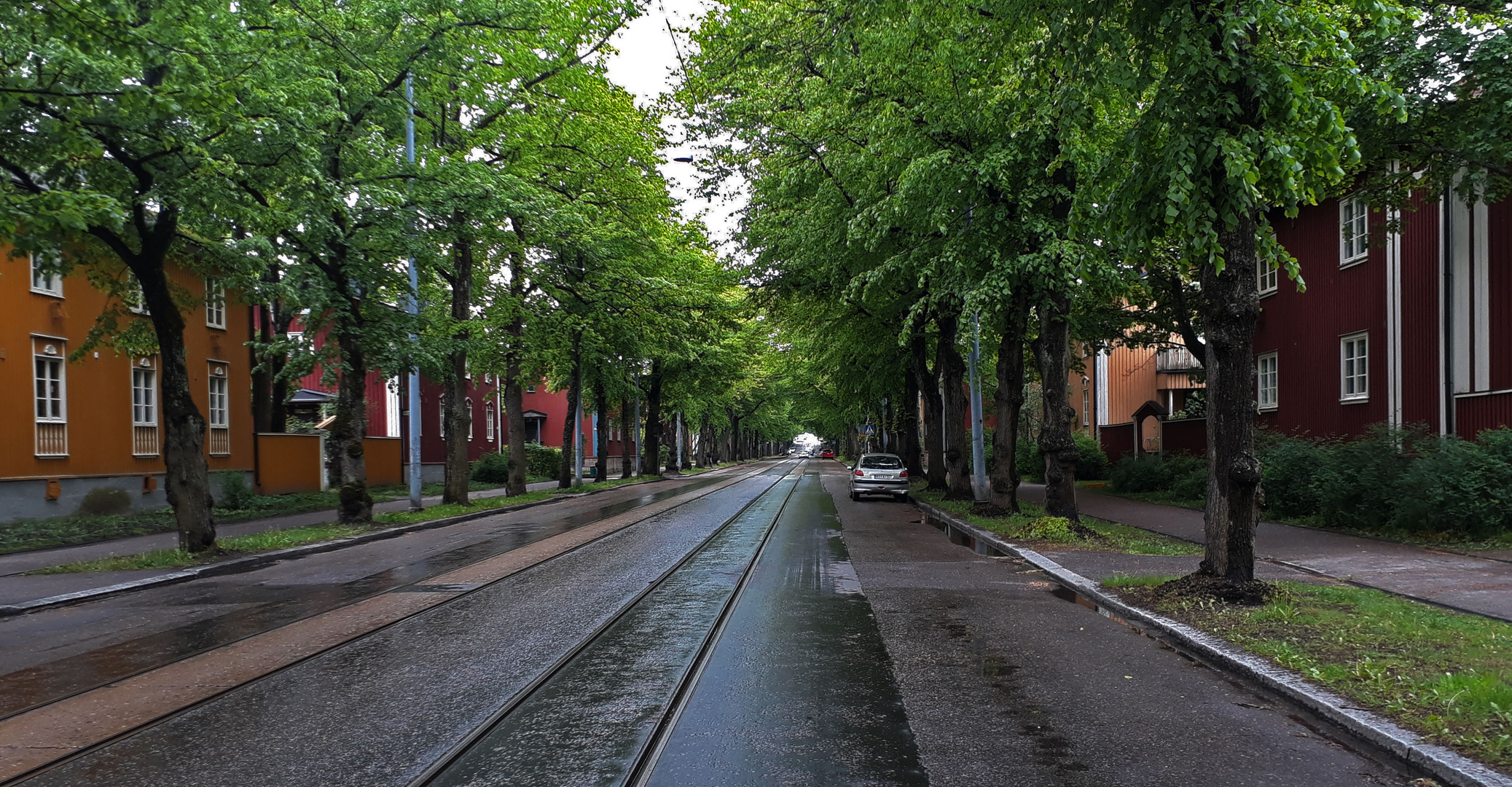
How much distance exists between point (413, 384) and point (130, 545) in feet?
23.0

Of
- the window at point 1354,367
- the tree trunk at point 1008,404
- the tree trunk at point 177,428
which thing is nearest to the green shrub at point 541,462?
the tree trunk at point 1008,404

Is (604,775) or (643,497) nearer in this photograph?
(604,775)

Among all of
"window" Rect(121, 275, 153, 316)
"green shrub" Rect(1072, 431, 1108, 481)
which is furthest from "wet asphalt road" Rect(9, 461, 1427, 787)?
"green shrub" Rect(1072, 431, 1108, 481)

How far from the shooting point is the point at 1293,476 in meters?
16.8

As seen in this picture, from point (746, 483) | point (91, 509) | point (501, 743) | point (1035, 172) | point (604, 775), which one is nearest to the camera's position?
point (604, 775)

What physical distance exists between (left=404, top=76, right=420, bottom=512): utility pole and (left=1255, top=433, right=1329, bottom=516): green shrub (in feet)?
54.0

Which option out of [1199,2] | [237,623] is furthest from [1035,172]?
[237,623]

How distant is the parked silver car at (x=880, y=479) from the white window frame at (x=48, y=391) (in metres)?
19.9

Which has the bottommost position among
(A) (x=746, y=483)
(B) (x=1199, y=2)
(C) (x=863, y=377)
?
(A) (x=746, y=483)

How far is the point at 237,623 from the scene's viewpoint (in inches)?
340

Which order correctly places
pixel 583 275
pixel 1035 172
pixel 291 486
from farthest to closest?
pixel 291 486 < pixel 583 275 < pixel 1035 172

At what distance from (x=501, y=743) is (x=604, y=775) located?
0.84 m

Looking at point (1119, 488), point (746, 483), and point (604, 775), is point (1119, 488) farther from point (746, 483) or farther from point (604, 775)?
point (604, 775)

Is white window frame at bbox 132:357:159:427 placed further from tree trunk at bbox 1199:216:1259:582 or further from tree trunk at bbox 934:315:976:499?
tree trunk at bbox 1199:216:1259:582
